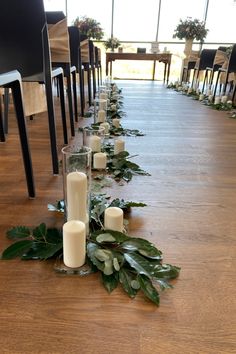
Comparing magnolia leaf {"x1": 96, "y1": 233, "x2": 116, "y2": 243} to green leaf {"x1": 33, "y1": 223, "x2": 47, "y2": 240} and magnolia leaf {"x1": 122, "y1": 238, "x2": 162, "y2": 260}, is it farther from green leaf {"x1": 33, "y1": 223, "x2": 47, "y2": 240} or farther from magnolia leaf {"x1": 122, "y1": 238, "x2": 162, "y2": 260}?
green leaf {"x1": 33, "y1": 223, "x2": 47, "y2": 240}

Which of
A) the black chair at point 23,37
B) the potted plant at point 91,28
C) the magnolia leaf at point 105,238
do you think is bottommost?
the magnolia leaf at point 105,238

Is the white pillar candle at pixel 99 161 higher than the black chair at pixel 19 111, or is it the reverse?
the black chair at pixel 19 111

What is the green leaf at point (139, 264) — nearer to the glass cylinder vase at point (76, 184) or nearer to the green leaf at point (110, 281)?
the green leaf at point (110, 281)

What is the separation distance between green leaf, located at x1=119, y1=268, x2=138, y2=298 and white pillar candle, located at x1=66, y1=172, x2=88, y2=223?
212mm

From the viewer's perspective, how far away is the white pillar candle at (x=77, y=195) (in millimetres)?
892

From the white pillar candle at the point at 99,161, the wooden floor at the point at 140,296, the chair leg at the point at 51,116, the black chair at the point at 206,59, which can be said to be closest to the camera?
the wooden floor at the point at 140,296

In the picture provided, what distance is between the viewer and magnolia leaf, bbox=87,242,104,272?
0.82m

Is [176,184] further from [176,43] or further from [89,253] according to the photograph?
[176,43]

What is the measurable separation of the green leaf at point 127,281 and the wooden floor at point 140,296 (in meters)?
0.02

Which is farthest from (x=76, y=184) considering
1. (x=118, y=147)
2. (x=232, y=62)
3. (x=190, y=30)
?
(x=190, y=30)

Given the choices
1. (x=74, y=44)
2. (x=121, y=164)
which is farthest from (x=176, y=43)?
(x=121, y=164)

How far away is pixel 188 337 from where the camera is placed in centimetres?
65

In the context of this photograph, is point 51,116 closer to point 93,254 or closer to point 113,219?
point 113,219

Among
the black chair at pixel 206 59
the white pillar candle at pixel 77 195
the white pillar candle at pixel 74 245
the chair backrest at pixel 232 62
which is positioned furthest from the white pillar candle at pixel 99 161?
the black chair at pixel 206 59
